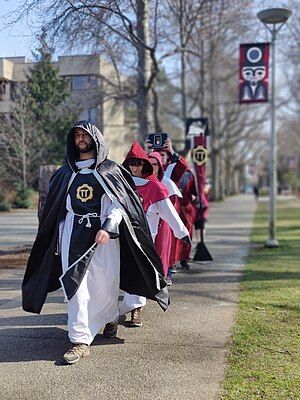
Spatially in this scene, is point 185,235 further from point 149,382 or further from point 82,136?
point 149,382

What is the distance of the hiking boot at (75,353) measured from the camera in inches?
190

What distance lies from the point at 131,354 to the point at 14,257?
669 centimetres

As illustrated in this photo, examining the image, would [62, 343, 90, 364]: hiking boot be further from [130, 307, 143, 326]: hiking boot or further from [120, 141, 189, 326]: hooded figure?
[120, 141, 189, 326]: hooded figure

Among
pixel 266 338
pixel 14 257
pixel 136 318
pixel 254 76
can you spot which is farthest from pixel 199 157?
pixel 266 338

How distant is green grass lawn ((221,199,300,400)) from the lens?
4285 millimetres

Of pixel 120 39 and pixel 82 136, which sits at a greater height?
pixel 120 39

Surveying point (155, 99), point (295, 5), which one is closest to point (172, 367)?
point (295, 5)

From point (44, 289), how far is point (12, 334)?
3.11ft

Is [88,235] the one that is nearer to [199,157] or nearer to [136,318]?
[136,318]

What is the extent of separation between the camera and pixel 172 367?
4.77 metres

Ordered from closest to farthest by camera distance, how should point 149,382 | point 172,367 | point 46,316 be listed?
point 149,382 < point 172,367 < point 46,316

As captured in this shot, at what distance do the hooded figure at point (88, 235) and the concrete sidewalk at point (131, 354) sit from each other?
393 millimetres

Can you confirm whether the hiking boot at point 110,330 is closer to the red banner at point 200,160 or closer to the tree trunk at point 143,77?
the red banner at point 200,160

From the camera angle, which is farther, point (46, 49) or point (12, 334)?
point (46, 49)
